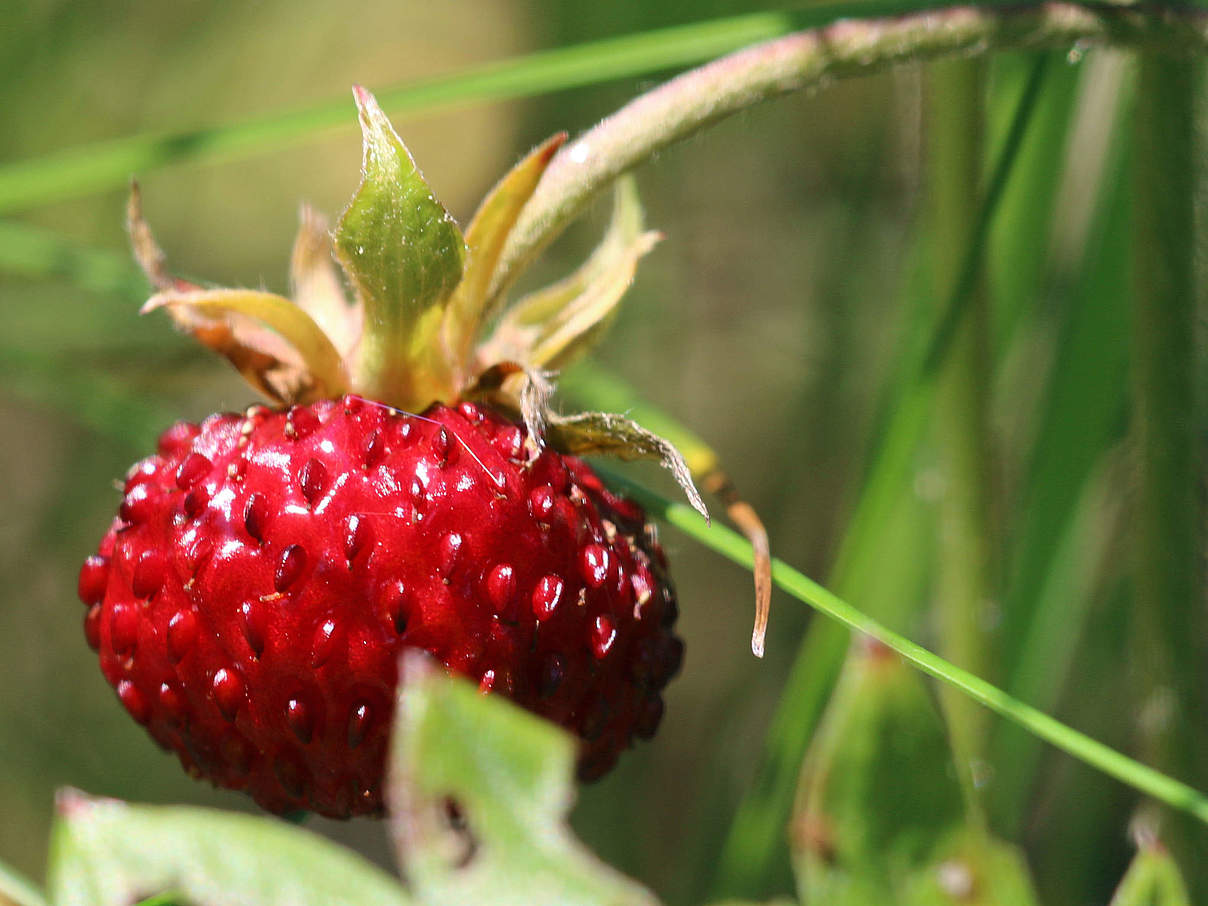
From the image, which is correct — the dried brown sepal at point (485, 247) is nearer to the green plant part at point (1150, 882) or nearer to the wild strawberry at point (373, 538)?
the wild strawberry at point (373, 538)

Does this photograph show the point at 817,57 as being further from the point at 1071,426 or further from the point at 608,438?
the point at 1071,426

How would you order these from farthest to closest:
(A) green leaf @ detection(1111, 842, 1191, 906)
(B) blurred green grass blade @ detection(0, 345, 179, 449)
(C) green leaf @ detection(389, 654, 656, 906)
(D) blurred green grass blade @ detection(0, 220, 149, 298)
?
(B) blurred green grass blade @ detection(0, 345, 179, 449), (D) blurred green grass blade @ detection(0, 220, 149, 298), (A) green leaf @ detection(1111, 842, 1191, 906), (C) green leaf @ detection(389, 654, 656, 906)

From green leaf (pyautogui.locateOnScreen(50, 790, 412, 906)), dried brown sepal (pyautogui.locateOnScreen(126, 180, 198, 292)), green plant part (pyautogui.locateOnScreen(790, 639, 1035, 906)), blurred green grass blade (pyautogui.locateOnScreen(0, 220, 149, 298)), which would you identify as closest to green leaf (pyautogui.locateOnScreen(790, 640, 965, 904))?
green plant part (pyautogui.locateOnScreen(790, 639, 1035, 906))

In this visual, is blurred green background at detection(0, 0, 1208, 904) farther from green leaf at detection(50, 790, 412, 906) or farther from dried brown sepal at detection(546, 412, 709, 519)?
green leaf at detection(50, 790, 412, 906)

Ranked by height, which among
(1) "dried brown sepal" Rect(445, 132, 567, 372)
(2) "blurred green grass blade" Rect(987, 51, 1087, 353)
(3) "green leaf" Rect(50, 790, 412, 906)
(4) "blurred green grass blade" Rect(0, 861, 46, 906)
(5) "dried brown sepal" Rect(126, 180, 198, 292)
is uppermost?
(2) "blurred green grass blade" Rect(987, 51, 1087, 353)

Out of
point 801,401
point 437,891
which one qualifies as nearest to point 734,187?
point 801,401
